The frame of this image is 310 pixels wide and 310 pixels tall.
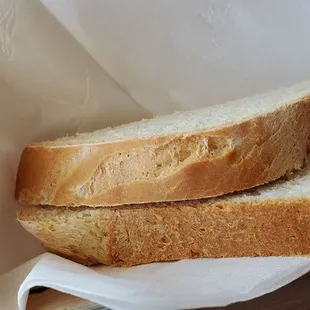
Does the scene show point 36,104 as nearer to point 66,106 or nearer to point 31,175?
point 66,106

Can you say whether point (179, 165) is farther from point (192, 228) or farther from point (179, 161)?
point (192, 228)

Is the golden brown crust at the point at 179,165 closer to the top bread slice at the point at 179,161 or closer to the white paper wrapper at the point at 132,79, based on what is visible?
the top bread slice at the point at 179,161

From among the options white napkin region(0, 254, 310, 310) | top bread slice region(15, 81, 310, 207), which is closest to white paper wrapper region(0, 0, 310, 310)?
white napkin region(0, 254, 310, 310)

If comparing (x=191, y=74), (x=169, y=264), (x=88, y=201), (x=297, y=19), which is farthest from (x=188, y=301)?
(x=297, y=19)

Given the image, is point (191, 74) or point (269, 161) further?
point (191, 74)

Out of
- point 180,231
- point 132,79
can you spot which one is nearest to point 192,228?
point 180,231

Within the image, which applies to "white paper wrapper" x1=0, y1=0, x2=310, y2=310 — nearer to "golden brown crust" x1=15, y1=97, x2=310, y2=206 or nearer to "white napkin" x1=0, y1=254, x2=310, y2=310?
"white napkin" x1=0, y1=254, x2=310, y2=310

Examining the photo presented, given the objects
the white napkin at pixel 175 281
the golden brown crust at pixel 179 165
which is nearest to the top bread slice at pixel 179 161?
the golden brown crust at pixel 179 165
